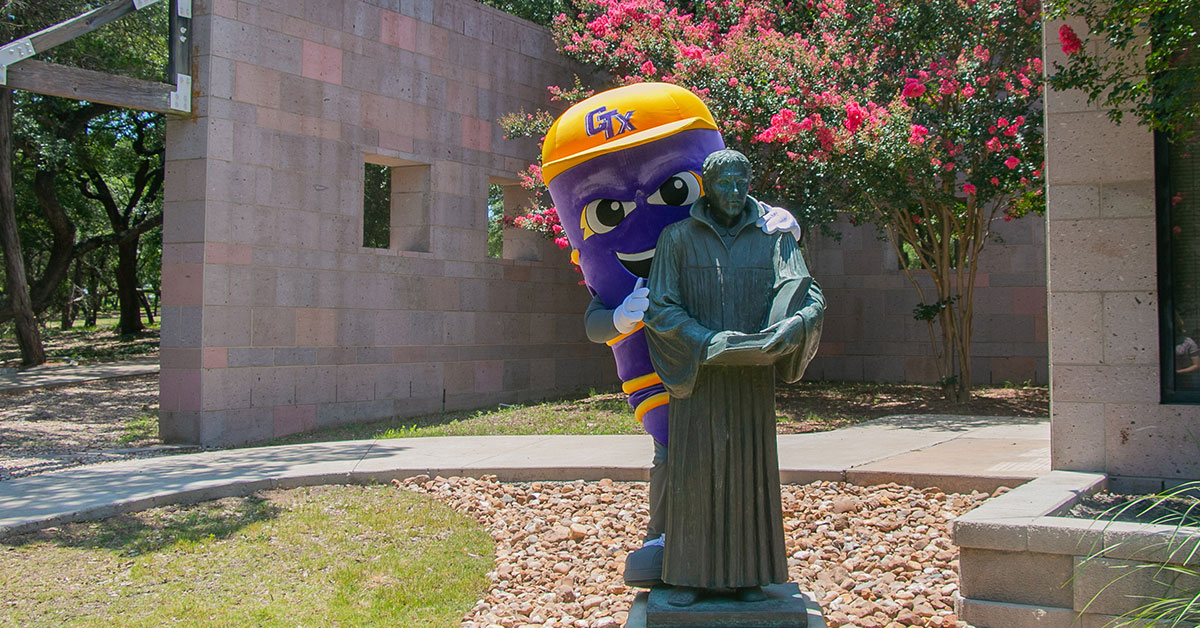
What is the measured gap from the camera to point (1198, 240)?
5.49m

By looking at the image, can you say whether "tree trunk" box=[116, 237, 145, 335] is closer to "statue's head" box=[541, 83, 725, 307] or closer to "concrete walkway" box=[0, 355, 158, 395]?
"concrete walkway" box=[0, 355, 158, 395]

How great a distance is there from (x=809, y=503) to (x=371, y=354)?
605cm

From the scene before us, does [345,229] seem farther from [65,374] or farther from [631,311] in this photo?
[65,374]

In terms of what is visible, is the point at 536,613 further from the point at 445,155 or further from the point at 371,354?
the point at 445,155

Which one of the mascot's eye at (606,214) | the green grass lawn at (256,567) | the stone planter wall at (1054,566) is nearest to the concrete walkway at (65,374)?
the green grass lawn at (256,567)

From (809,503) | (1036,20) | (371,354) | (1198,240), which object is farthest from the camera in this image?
(371,354)

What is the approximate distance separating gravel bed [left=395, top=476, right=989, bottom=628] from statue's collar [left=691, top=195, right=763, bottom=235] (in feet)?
6.68

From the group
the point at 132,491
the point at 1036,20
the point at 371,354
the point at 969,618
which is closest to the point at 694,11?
the point at 1036,20

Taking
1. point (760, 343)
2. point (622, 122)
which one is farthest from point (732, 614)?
point (622, 122)

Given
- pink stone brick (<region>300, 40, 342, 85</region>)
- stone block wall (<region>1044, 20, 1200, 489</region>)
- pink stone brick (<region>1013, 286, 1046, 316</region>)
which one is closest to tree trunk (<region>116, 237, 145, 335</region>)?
pink stone brick (<region>300, 40, 342, 85</region>)

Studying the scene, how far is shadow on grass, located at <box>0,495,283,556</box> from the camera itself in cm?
558

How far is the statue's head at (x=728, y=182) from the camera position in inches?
143

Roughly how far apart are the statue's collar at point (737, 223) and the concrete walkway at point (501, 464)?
10.3ft

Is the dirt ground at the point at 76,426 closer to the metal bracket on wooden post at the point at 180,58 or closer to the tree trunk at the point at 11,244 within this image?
the tree trunk at the point at 11,244
